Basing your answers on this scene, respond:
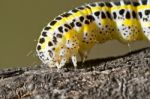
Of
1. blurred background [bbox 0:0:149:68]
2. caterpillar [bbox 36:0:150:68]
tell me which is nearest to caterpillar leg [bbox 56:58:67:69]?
caterpillar [bbox 36:0:150:68]

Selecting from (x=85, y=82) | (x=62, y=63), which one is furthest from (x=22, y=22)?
(x=85, y=82)

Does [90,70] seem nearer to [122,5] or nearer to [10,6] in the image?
[122,5]

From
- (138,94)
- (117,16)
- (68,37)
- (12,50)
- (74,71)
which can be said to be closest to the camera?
(138,94)

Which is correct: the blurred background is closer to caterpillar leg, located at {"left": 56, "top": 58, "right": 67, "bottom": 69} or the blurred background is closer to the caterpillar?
the caterpillar

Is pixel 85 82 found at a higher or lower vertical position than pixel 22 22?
lower

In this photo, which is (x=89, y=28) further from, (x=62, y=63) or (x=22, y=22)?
(x=22, y=22)

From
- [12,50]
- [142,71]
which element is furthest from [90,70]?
[12,50]
